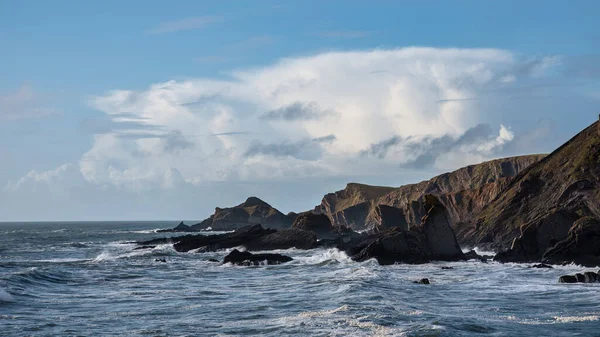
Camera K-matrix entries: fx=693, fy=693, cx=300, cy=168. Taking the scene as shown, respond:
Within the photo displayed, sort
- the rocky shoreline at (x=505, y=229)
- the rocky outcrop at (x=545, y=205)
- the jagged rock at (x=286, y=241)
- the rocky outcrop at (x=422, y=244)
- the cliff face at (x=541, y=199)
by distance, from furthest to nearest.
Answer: the jagged rock at (x=286, y=241), the rocky outcrop at (x=422, y=244), the cliff face at (x=541, y=199), the rocky outcrop at (x=545, y=205), the rocky shoreline at (x=505, y=229)

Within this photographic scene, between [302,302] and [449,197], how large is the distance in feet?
248

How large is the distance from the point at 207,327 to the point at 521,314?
14.3 metres

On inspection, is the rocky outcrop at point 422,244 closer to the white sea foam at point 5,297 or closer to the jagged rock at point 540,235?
the jagged rock at point 540,235

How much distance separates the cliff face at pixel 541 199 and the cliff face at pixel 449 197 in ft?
24.4

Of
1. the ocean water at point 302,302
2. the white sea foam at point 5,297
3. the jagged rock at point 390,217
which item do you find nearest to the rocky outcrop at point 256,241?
the ocean water at point 302,302

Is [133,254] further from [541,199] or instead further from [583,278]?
[583,278]

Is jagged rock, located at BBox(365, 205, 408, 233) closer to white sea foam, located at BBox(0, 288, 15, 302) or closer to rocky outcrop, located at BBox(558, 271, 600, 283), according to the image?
rocky outcrop, located at BBox(558, 271, 600, 283)

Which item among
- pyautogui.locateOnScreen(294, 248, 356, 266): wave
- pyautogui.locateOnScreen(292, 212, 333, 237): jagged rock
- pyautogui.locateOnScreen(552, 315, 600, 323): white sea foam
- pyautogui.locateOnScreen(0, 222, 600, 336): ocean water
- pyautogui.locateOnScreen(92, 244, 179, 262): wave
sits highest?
pyautogui.locateOnScreen(292, 212, 333, 237): jagged rock

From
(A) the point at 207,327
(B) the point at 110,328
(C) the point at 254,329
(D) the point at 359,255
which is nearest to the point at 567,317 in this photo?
(C) the point at 254,329

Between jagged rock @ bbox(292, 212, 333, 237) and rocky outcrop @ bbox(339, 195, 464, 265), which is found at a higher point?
jagged rock @ bbox(292, 212, 333, 237)

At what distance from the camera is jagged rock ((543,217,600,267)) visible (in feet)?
166

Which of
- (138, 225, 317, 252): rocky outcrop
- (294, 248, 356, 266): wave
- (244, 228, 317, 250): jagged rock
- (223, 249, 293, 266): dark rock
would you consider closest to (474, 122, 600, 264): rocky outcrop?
(294, 248, 356, 266): wave

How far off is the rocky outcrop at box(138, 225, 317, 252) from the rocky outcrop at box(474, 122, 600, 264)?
20806 mm

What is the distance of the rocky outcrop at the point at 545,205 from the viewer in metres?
57.6
